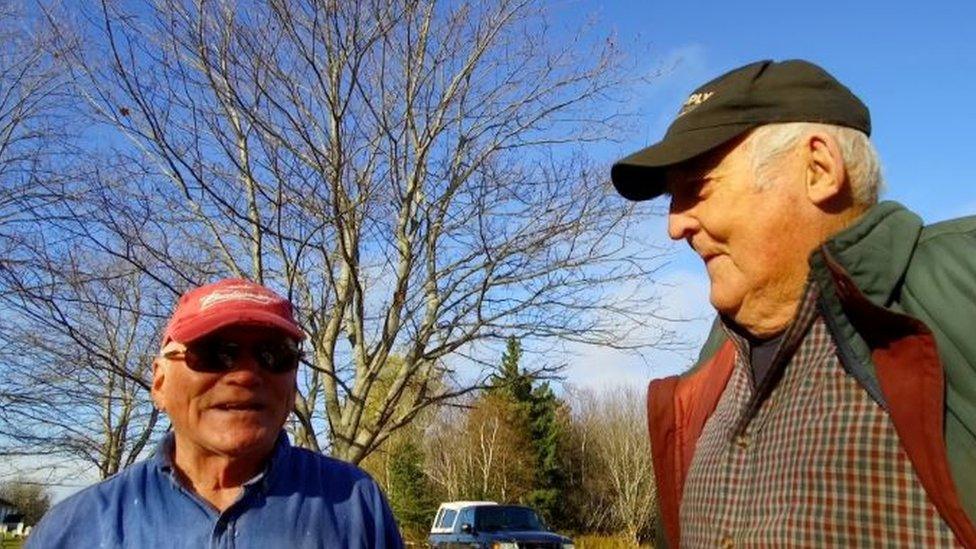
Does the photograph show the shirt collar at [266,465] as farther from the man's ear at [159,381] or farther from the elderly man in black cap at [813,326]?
the elderly man in black cap at [813,326]

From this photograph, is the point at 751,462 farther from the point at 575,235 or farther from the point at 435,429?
the point at 435,429

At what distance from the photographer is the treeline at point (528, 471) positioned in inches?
1602

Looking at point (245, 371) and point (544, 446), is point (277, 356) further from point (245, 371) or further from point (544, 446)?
point (544, 446)

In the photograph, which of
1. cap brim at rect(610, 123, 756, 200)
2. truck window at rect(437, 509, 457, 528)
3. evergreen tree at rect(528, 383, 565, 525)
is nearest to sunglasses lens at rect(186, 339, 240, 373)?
cap brim at rect(610, 123, 756, 200)

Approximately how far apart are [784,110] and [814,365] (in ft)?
1.51

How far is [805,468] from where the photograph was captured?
1701mm

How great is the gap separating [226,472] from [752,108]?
1.34 metres

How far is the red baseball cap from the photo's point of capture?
7.12 ft

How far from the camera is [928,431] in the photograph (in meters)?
1.50

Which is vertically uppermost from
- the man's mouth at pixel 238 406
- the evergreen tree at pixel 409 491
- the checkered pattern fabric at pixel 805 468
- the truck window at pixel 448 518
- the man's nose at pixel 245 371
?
the evergreen tree at pixel 409 491

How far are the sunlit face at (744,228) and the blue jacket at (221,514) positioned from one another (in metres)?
0.95

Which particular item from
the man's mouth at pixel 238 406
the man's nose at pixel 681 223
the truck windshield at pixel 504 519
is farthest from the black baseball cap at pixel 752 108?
the truck windshield at pixel 504 519

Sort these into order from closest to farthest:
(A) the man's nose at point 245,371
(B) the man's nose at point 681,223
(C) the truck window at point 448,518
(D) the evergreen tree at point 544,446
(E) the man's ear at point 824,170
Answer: (E) the man's ear at point 824,170, (B) the man's nose at point 681,223, (A) the man's nose at point 245,371, (C) the truck window at point 448,518, (D) the evergreen tree at point 544,446

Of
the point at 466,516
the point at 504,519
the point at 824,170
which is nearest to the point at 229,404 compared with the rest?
the point at 824,170
